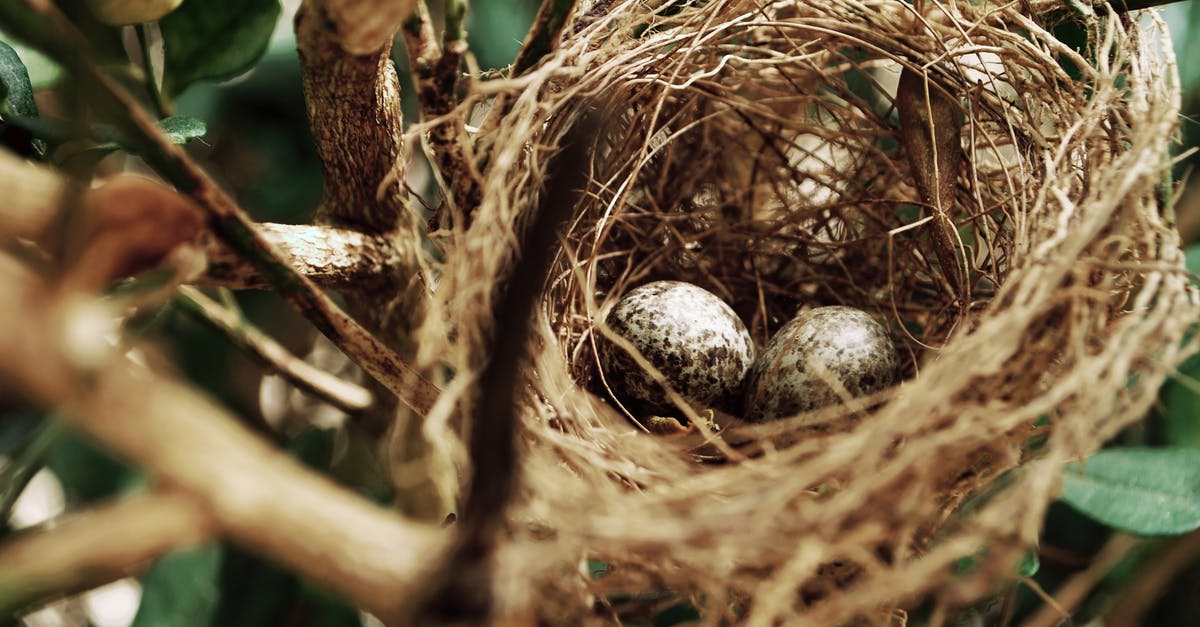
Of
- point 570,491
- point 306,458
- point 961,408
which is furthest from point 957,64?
point 306,458

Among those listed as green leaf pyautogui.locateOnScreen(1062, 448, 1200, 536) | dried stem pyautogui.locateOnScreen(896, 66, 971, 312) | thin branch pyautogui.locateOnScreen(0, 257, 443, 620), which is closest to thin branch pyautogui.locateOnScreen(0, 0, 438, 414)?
thin branch pyautogui.locateOnScreen(0, 257, 443, 620)

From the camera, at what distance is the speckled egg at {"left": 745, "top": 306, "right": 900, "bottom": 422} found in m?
0.75

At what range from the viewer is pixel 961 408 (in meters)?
0.50

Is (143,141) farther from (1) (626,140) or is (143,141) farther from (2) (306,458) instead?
(2) (306,458)

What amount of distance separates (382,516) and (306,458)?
2.36 feet

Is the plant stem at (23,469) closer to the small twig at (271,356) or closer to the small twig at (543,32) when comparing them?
the small twig at (271,356)

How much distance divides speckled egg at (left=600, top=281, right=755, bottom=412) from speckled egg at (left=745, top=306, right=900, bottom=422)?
0.13 ft

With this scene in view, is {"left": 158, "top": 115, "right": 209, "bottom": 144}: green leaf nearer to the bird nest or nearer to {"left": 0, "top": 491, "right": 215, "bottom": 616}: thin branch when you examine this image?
the bird nest

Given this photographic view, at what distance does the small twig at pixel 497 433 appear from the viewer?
0.32 metres

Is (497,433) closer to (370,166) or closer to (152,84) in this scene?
(370,166)

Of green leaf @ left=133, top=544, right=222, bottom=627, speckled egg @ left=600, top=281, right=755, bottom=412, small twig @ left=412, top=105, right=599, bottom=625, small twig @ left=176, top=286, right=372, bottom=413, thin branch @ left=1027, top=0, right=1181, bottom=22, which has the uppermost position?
thin branch @ left=1027, top=0, right=1181, bottom=22

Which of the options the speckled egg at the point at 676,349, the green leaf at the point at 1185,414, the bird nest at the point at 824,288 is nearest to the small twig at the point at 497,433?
the bird nest at the point at 824,288

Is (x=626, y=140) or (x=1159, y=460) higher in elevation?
(x=626, y=140)

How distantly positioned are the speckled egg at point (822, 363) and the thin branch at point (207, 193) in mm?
333
